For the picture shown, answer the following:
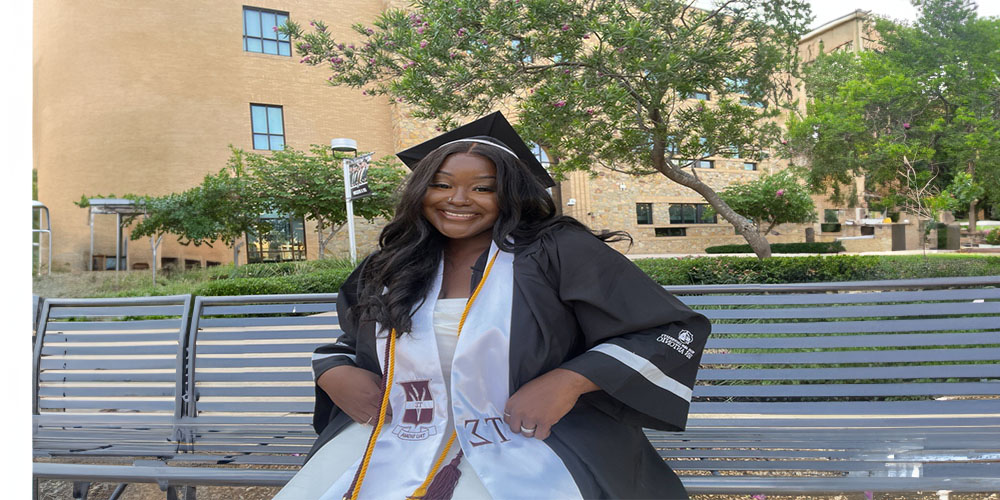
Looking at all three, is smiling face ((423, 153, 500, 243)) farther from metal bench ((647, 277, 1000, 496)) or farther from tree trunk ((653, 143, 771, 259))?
tree trunk ((653, 143, 771, 259))

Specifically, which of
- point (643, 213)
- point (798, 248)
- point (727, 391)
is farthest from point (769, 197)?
point (727, 391)

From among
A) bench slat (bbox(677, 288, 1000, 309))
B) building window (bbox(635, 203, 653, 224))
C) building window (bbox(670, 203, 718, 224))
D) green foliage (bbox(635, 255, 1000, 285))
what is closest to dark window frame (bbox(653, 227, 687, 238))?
building window (bbox(670, 203, 718, 224))

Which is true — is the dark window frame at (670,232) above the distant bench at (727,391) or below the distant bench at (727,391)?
above

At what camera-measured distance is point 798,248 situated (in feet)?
57.1

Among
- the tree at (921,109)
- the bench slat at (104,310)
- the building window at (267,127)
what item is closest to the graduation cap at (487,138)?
the bench slat at (104,310)

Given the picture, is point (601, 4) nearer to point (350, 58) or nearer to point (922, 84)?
point (350, 58)

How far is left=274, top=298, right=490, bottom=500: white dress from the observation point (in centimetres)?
120

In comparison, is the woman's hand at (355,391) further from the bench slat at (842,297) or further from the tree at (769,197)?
the tree at (769,197)

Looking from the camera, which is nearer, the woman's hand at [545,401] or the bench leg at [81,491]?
the woman's hand at [545,401]

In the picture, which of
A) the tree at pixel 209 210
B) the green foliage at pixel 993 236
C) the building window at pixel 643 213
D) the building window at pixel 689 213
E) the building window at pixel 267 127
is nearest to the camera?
the green foliage at pixel 993 236

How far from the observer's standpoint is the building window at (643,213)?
19.6 metres

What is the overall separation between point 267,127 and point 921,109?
43.5ft

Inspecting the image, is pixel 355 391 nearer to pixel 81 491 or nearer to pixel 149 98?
pixel 81 491

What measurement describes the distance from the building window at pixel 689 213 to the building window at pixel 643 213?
0.88m
